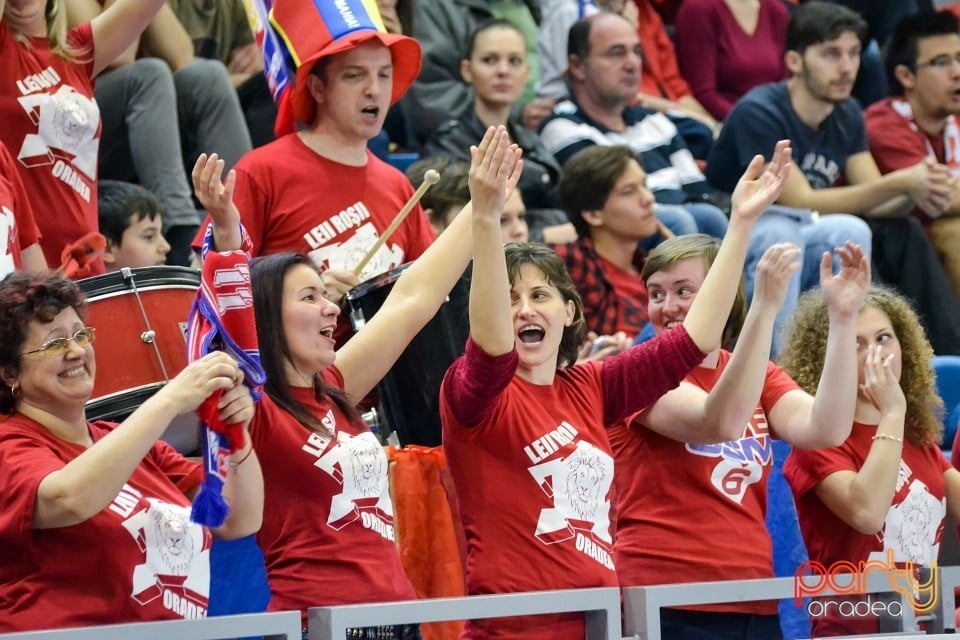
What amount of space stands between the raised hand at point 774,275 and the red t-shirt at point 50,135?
5.29 ft

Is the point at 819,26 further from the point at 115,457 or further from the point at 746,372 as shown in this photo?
the point at 115,457

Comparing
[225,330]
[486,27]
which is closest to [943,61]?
[486,27]

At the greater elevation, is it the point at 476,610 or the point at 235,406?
the point at 235,406

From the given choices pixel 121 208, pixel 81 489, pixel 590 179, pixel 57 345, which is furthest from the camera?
pixel 590 179

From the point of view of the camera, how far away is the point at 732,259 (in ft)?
10.1

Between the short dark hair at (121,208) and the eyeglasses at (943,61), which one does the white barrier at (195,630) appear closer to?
the short dark hair at (121,208)

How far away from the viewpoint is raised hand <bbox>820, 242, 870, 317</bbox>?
3.18m

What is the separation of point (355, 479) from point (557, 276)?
62 cm

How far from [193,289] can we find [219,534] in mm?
782

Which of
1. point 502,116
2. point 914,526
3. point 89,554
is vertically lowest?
point 914,526

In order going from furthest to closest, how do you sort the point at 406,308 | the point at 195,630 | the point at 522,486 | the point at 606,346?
the point at 606,346 < the point at 406,308 < the point at 522,486 < the point at 195,630

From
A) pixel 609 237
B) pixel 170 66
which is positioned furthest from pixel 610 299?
pixel 170 66

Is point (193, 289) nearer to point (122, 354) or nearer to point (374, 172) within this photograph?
point (122, 354)

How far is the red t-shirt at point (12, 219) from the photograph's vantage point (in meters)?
3.28
